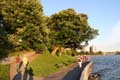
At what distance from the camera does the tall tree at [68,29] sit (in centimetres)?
8800

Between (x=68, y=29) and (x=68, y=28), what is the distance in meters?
0.51

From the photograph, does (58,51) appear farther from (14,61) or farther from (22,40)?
(14,61)

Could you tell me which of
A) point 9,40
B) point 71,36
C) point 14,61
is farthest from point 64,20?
point 14,61

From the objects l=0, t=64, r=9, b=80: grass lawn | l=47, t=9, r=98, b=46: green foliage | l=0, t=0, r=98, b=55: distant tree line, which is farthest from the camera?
l=47, t=9, r=98, b=46: green foliage

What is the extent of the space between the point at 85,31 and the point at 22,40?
4198 centimetres

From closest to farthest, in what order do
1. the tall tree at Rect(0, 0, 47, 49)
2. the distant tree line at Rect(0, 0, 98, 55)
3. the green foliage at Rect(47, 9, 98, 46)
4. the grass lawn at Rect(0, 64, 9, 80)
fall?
the grass lawn at Rect(0, 64, 9, 80), the distant tree line at Rect(0, 0, 98, 55), the tall tree at Rect(0, 0, 47, 49), the green foliage at Rect(47, 9, 98, 46)

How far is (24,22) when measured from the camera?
57.1 meters

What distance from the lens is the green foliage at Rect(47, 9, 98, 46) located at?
87938 mm

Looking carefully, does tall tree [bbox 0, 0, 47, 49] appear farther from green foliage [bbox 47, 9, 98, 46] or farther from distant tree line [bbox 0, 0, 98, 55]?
green foliage [bbox 47, 9, 98, 46]

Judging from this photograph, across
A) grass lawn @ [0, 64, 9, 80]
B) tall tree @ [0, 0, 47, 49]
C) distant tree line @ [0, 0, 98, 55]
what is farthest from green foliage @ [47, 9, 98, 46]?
grass lawn @ [0, 64, 9, 80]

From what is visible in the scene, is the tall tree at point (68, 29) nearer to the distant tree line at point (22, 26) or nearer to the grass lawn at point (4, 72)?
the distant tree line at point (22, 26)

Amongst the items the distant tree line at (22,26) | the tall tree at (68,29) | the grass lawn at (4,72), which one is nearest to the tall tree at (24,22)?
the distant tree line at (22,26)

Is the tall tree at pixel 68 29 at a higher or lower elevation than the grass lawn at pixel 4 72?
higher

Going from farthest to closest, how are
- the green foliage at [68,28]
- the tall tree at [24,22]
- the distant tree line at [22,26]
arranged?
1. the green foliage at [68,28]
2. the tall tree at [24,22]
3. the distant tree line at [22,26]
